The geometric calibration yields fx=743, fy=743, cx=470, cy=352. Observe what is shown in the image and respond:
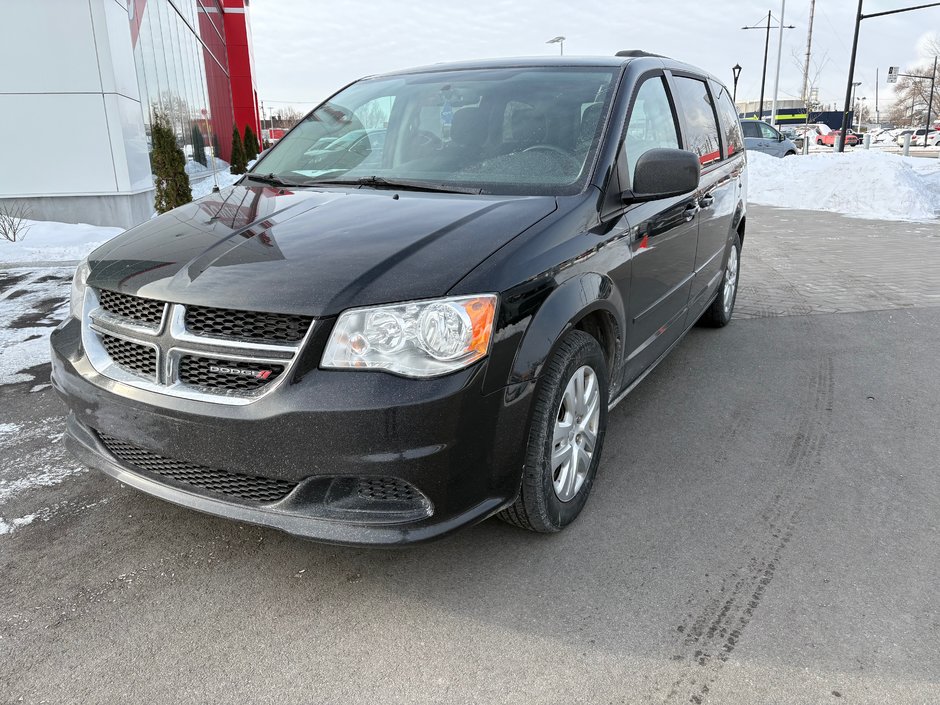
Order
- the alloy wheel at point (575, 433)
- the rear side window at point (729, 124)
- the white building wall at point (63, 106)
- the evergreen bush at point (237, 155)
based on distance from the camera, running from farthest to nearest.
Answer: the evergreen bush at point (237, 155), the white building wall at point (63, 106), the rear side window at point (729, 124), the alloy wheel at point (575, 433)

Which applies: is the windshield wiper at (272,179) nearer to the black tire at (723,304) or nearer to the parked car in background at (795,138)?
the black tire at (723,304)

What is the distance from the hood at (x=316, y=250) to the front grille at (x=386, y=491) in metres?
0.54

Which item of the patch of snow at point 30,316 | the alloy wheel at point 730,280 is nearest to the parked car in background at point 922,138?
the alloy wheel at point 730,280

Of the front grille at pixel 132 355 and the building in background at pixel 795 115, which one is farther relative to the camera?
the building in background at pixel 795 115

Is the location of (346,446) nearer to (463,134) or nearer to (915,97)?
(463,134)

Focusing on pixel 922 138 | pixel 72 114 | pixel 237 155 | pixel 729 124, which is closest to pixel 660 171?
pixel 729 124

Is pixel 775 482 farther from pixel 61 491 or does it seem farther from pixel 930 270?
pixel 930 270

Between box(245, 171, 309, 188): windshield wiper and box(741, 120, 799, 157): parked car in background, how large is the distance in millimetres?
22989

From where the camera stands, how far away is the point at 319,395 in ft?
6.91

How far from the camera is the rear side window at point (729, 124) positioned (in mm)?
5145

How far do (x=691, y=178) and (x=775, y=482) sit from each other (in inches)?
54.6

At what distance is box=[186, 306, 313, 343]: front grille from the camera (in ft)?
7.07

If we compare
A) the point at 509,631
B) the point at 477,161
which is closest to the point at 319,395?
the point at 509,631

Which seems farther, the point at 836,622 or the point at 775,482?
the point at 775,482
